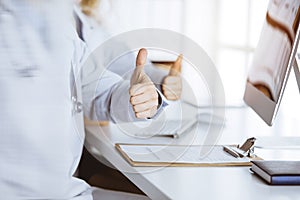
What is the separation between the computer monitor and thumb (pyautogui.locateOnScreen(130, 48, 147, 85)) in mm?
274

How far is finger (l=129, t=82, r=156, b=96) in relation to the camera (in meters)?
1.20

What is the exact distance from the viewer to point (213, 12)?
413 centimetres

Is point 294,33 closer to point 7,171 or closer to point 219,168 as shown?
point 219,168

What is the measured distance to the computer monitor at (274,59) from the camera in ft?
3.55

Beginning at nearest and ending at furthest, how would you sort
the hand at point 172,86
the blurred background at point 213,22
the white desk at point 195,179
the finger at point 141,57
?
the white desk at point 195,179
the finger at point 141,57
the hand at point 172,86
the blurred background at point 213,22

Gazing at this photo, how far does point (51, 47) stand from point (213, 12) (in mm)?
3231

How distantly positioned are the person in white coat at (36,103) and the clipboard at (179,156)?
0.18 metres

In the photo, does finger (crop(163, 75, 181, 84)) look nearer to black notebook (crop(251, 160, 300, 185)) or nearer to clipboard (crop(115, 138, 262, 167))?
clipboard (crop(115, 138, 262, 167))

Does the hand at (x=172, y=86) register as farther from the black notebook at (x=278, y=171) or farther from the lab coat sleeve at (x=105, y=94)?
the black notebook at (x=278, y=171)

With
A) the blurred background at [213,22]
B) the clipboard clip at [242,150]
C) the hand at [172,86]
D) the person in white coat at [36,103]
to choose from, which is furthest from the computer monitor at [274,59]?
the blurred background at [213,22]

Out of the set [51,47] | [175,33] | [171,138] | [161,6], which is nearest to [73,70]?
[51,47]

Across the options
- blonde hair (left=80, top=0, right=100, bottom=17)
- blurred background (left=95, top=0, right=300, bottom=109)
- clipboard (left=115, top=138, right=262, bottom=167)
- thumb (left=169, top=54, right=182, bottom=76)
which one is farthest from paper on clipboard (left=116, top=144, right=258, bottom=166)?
blurred background (left=95, top=0, right=300, bottom=109)

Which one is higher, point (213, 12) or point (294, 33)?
point (294, 33)

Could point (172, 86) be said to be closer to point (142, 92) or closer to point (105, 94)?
point (105, 94)
